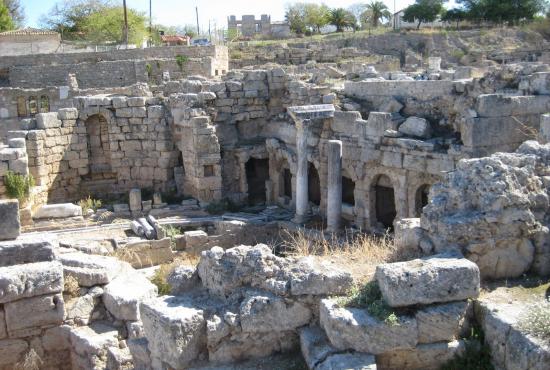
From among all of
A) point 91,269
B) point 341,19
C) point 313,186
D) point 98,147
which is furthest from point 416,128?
point 341,19

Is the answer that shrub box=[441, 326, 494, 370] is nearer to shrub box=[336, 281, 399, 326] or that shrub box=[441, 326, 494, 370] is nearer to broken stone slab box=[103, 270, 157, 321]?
shrub box=[336, 281, 399, 326]

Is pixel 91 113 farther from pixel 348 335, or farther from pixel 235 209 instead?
pixel 348 335

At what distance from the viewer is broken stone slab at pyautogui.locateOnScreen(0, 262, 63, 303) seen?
7.00 m

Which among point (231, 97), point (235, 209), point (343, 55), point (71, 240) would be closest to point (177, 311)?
point (71, 240)

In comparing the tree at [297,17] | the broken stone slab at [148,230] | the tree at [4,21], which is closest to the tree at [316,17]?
the tree at [297,17]

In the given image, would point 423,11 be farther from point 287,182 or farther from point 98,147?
point 98,147

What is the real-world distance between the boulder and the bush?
8.83 metres

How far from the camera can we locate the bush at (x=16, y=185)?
48.1 feet

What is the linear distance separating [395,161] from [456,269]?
321 inches

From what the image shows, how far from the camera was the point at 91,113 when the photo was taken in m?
16.9

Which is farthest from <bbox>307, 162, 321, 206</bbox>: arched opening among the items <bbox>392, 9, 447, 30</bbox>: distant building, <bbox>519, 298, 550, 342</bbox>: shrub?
<bbox>392, 9, 447, 30</bbox>: distant building

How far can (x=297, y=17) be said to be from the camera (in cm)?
5750

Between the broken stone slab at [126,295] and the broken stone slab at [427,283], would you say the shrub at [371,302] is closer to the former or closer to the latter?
the broken stone slab at [427,283]

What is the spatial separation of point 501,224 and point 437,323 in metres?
1.43
